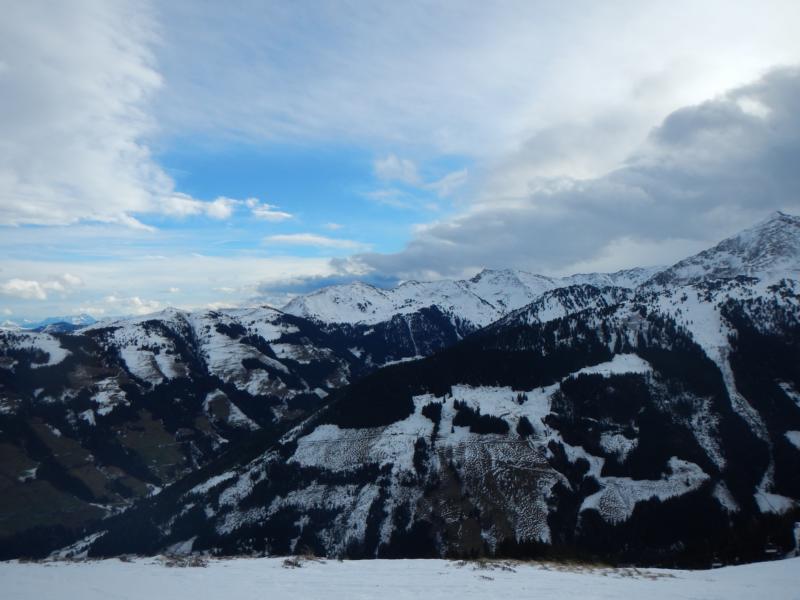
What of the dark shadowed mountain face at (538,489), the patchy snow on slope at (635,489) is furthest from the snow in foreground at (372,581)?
the patchy snow on slope at (635,489)

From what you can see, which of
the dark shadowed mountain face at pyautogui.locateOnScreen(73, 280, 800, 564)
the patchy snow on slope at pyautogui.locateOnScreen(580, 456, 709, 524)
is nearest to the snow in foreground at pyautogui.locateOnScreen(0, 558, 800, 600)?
the dark shadowed mountain face at pyautogui.locateOnScreen(73, 280, 800, 564)

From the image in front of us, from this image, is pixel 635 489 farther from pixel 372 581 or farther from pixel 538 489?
pixel 372 581

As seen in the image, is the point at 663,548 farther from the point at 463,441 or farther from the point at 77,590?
the point at 77,590

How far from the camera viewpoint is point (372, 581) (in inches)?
1070

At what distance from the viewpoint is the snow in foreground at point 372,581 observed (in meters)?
24.2

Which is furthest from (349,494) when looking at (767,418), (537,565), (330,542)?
(767,418)

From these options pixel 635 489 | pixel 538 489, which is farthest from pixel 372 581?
pixel 635 489

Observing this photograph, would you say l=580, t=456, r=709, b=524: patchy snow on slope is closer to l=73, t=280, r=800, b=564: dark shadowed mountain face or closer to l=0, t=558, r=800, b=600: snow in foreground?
l=73, t=280, r=800, b=564: dark shadowed mountain face

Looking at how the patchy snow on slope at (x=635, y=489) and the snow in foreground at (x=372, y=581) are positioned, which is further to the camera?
the patchy snow on slope at (x=635, y=489)

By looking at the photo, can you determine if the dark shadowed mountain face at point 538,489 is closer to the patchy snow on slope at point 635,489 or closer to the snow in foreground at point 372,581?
the patchy snow on slope at point 635,489

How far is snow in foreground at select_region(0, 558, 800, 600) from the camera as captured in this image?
79.3 ft

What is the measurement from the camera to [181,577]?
2750cm

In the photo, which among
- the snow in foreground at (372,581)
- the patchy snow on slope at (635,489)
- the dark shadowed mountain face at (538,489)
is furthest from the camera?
the patchy snow on slope at (635,489)

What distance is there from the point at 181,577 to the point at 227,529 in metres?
166
